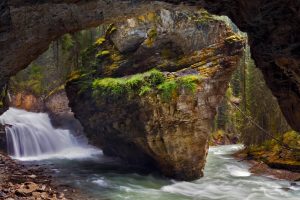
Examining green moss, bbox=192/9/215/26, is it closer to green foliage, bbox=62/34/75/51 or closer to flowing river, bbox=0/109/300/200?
green foliage, bbox=62/34/75/51

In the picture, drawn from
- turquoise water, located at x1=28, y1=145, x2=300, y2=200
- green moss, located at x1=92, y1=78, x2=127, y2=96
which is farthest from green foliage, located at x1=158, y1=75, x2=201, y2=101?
turquoise water, located at x1=28, y1=145, x2=300, y2=200

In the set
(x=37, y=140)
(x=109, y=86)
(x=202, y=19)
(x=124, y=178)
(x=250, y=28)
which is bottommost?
(x=124, y=178)

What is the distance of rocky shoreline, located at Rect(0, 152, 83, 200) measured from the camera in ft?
34.6

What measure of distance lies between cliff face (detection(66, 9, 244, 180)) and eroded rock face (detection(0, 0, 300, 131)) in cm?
481

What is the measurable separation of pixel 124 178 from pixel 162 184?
1.76 meters

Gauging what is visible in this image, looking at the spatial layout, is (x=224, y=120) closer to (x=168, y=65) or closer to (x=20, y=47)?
(x=168, y=65)

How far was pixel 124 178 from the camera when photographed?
15133 millimetres

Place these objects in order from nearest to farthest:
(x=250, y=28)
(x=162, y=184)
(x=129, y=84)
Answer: (x=250, y=28)
(x=162, y=184)
(x=129, y=84)

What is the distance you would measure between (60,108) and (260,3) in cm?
2412

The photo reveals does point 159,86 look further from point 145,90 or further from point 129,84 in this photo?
point 129,84

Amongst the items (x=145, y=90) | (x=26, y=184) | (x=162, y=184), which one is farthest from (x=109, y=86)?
(x=26, y=184)

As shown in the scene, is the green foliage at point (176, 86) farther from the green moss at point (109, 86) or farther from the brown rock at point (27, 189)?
the brown rock at point (27, 189)

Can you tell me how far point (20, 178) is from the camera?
1295 cm

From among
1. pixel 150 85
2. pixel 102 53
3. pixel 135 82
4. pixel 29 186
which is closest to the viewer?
pixel 29 186
